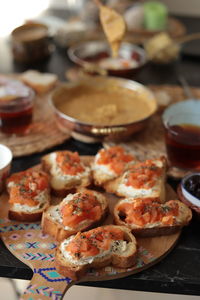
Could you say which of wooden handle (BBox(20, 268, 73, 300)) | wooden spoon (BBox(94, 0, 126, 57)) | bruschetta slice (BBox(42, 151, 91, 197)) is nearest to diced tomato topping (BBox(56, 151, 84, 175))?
bruschetta slice (BBox(42, 151, 91, 197))

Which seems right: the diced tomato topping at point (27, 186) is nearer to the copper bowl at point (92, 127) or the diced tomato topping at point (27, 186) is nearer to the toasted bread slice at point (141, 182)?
the toasted bread slice at point (141, 182)

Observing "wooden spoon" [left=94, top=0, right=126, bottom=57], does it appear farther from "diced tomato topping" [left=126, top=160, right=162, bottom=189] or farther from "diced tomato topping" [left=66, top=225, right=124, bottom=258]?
"diced tomato topping" [left=66, top=225, right=124, bottom=258]

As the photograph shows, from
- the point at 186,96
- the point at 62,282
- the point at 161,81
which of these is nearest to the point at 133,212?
the point at 62,282

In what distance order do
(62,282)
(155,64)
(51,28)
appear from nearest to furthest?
1. (62,282)
2. (155,64)
3. (51,28)

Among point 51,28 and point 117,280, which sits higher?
point 51,28

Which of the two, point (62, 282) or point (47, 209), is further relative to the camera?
point (47, 209)

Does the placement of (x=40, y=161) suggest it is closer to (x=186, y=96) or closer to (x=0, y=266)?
(x=0, y=266)

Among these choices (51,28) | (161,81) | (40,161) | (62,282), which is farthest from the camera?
(51,28)

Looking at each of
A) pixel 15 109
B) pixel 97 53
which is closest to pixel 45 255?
pixel 15 109
